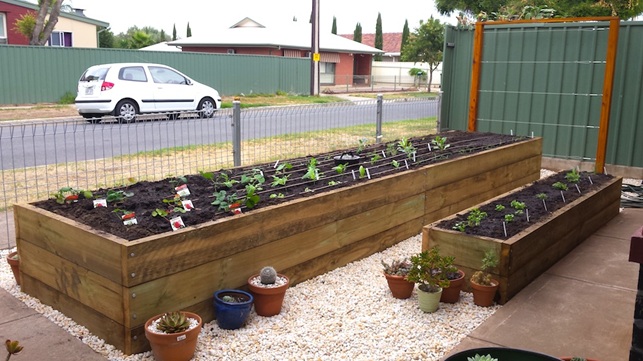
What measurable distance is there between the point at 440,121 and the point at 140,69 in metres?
8.70

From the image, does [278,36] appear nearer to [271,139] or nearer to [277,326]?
[271,139]

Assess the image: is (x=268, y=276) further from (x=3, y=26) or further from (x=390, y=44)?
(x=390, y=44)

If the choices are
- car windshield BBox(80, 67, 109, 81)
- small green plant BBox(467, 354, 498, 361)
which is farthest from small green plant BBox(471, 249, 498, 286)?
car windshield BBox(80, 67, 109, 81)

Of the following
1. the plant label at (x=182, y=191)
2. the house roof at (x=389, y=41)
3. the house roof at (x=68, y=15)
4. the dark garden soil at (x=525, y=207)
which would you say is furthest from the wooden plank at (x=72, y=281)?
the house roof at (x=389, y=41)

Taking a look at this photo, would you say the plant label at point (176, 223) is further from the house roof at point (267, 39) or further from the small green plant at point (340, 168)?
the house roof at point (267, 39)

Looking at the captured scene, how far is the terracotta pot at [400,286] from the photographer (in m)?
4.64

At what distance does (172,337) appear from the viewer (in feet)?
11.4

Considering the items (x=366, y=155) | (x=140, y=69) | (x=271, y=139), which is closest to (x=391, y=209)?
(x=366, y=155)

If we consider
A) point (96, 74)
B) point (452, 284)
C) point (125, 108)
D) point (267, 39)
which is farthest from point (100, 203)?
point (267, 39)

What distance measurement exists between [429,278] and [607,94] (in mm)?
5855

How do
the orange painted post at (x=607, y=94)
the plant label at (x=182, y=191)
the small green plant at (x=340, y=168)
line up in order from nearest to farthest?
the plant label at (x=182, y=191)
the small green plant at (x=340, y=168)
the orange painted post at (x=607, y=94)

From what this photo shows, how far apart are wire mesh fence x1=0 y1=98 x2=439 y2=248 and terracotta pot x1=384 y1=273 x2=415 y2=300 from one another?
243 cm

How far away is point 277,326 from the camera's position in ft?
13.7

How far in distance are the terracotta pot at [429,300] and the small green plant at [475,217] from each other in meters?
0.94
